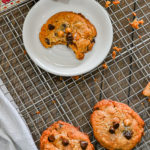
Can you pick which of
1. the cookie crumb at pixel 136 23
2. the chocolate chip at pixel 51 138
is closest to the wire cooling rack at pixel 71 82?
the cookie crumb at pixel 136 23

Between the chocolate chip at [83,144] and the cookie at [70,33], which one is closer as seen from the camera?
the chocolate chip at [83,144]

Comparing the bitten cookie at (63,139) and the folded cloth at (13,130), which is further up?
the folded cloth at (13,130)

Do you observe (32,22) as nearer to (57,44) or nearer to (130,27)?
(57,44)

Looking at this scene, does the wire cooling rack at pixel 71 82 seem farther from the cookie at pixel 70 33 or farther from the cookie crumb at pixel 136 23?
the cookie at pixel 70 33

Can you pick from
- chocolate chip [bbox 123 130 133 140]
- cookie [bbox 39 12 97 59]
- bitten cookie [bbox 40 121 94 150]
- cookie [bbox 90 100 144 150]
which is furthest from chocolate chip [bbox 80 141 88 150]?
cookie [bbox 39 12 97 59]

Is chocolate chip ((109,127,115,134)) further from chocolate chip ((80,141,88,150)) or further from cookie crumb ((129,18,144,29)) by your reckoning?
cookie crumb ((129,18,144,29))

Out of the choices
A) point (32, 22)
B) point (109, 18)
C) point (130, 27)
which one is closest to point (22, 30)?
point (32, 22)

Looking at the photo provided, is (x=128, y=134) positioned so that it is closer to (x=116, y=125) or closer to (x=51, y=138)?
(x=116, y=125)
